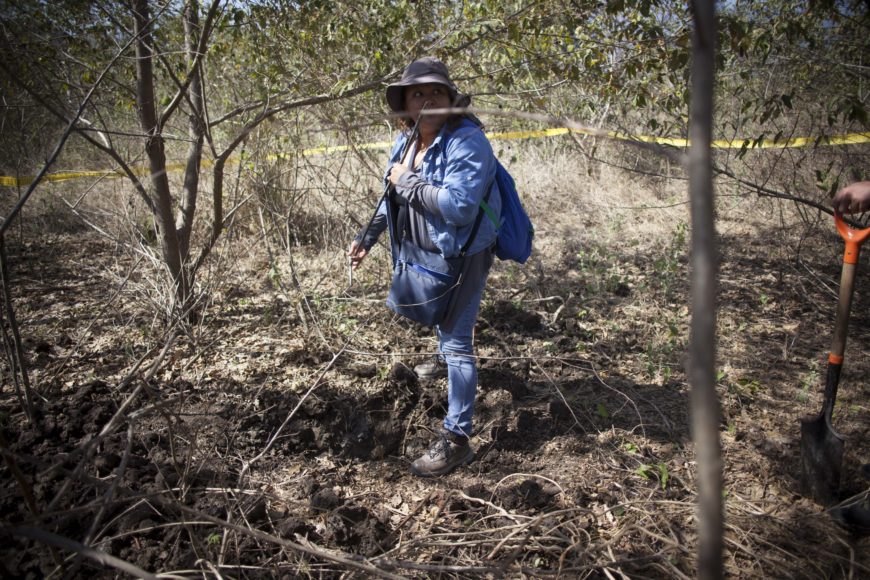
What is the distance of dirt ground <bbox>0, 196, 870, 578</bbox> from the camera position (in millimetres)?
2076

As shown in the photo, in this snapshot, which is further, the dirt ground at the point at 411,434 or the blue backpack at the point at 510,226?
the blue backpack at the point at 510,226

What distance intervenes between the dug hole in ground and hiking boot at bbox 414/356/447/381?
0.09 meters

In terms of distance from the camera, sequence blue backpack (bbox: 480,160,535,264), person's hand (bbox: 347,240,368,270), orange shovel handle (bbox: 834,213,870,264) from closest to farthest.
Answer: orange shovel handle (bbox: 834,213,870,264)
blue backpack (bbox: 480,160,535,264)
person's hand (bbox: 347,240,368,270)

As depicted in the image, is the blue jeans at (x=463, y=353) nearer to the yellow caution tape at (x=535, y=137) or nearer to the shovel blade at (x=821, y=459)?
the yellow caution tape at (x=535, y=137)

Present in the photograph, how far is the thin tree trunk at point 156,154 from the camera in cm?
354

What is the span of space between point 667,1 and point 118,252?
228 inches

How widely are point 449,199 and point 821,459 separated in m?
1.92

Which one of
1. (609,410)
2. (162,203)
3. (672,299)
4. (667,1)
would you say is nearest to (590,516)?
(609,410)

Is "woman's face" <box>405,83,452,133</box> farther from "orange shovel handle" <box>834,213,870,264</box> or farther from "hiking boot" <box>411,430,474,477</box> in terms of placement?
"orange shovel handle" <box>834,213,870,264</box>

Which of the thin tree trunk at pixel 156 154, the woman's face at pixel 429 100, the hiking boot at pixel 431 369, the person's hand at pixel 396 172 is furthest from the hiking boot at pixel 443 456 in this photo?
the thin tree trunk at pixel 156 154

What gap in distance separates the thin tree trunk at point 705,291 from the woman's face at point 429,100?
2.03m

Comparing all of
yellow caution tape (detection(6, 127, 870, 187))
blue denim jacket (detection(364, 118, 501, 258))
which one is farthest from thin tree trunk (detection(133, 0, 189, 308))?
blue denim jacket (detection(364, 118, 501, 258))

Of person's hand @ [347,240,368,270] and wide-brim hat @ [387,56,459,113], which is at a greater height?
wide-brim hat @ [387,56,459,113]

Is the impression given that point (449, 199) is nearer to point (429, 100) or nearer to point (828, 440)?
point (429, 100)
